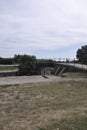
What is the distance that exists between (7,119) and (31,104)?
2265mm

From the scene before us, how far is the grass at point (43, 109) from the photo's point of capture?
7.93 m

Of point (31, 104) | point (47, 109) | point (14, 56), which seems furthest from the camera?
point (14, 56)

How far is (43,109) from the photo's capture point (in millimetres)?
9883

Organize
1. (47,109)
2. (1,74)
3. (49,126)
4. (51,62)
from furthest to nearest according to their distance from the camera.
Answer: (51,62)
(1,74)
(47,109)
(49,126)

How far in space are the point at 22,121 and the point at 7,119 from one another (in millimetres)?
579

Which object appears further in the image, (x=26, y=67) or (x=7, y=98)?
(x=26, y=67)

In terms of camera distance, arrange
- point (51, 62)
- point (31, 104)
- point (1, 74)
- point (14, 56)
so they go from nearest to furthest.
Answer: point (31, 104) < point (1, 74) < point (51, 62) < point (14, 56)

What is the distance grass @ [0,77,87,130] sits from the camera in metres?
7.93

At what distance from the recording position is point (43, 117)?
878 centimetres

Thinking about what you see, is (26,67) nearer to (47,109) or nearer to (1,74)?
(1,74)

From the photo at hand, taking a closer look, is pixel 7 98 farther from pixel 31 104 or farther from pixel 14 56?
pixel 14 56

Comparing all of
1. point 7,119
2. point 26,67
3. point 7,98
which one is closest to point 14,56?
point 26,67

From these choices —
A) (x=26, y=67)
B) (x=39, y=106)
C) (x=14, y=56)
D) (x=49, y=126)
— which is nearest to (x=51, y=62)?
(x=26, y=67)

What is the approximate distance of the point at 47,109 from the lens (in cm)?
988
